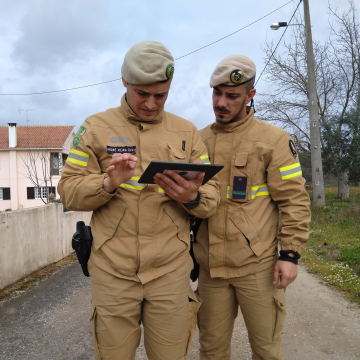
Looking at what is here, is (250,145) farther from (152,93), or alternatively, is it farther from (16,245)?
(16,245)

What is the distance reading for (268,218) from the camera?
2.51 meters

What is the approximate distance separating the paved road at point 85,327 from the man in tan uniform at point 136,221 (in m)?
1.55

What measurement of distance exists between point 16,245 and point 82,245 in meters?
3.84

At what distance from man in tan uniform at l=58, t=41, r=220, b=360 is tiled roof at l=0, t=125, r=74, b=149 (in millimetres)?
35367

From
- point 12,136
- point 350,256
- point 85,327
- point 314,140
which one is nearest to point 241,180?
point 85,327

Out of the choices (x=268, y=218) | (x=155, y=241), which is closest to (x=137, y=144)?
(x=155, y=241)

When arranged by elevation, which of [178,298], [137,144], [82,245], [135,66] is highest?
[135,66]

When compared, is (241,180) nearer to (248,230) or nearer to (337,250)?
(248,230)

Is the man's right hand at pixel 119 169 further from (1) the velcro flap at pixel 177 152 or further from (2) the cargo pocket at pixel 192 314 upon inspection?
(2) the cargo pocket at pixel 192 314

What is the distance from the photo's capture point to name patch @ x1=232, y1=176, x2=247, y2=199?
8.00ft

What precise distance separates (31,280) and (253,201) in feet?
14.8

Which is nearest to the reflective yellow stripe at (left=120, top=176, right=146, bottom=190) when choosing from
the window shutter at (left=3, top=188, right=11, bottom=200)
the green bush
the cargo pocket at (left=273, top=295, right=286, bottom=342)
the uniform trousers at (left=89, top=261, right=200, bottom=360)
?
the uniform trousers at (left=89, top=261, right=200, bottom=360)

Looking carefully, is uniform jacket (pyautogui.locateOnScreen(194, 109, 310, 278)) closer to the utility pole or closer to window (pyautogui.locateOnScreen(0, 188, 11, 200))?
the utility pole

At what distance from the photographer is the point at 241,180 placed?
245 centimetres
